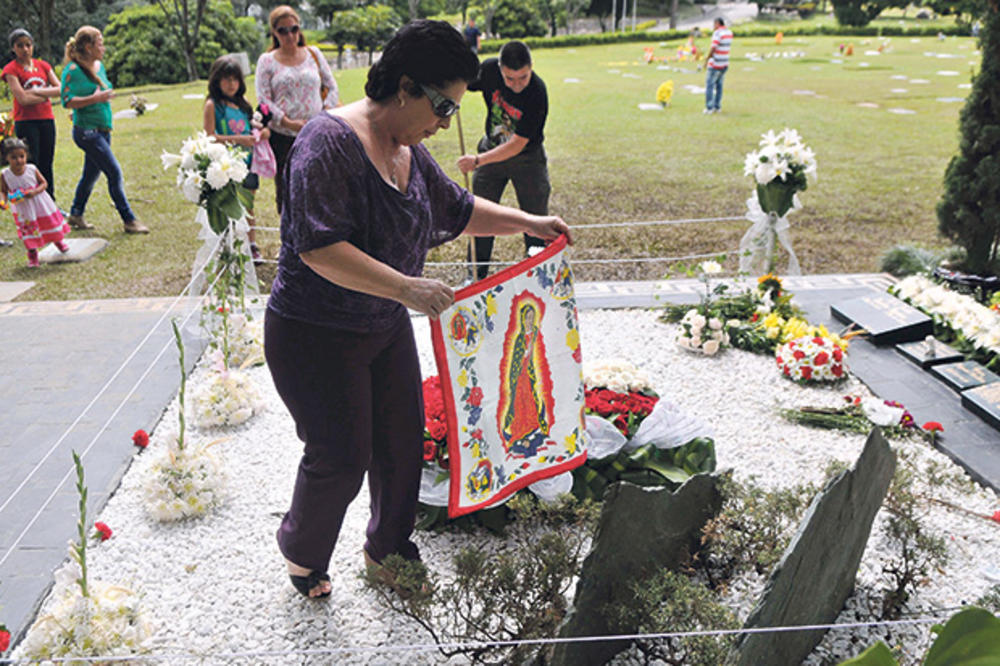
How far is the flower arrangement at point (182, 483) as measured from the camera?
390 centimetres

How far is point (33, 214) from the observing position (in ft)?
25.2

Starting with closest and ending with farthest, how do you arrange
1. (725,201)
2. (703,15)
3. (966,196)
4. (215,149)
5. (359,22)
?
(215,149) < (966,196) < (725,201) < (359,22) < (703,15)

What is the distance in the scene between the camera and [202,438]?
4.69 metres

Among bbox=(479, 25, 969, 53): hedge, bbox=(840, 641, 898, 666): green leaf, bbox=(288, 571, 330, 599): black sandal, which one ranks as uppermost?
bbox=(479, 25, 969, 53): hedge

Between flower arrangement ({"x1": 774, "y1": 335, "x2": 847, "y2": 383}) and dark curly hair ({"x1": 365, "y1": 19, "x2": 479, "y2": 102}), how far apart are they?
3419 mm

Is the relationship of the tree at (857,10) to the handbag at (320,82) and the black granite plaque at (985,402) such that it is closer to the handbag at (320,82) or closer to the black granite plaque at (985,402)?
the handbag at (320,82)

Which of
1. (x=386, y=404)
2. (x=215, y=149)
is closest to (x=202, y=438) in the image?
(x=215, y=149)

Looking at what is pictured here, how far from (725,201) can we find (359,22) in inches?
949

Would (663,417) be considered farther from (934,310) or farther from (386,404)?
(934,310)

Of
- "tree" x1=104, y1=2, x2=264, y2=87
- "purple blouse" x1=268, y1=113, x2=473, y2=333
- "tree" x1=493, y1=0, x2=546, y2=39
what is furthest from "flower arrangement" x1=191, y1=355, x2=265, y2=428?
"tree" x1=493, y1=0, x2=546, y2=39

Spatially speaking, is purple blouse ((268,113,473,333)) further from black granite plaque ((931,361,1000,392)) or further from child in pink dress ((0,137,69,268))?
child in pink dress ((0,137,69,268))

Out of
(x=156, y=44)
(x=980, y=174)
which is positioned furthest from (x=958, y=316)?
(x=156, y=44)

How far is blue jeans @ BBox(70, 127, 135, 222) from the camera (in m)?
8.26

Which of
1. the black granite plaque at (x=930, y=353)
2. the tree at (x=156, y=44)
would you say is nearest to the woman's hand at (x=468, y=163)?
the black granite plaque at (x=930, y=353)
